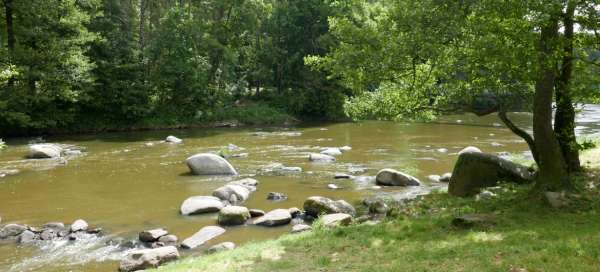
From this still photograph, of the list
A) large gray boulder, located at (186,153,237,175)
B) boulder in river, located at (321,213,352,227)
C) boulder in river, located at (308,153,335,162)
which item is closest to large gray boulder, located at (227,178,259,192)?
large gray boulder, located at (186,153,237,175)

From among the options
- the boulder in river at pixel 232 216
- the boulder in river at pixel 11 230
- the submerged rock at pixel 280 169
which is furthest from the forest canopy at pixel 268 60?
the boulder in river at pixel 11 230

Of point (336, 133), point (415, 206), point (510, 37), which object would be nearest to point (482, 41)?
point (510, 37)

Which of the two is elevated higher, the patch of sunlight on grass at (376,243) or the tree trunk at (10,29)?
the tree trunk at (10,29)

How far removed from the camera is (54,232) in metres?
12.9

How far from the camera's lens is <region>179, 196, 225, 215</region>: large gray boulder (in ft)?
47.6

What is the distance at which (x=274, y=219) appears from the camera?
1323cm

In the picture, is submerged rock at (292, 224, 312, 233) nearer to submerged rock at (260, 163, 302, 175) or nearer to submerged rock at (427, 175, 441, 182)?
submerged rock at (427, 175, 441, 182)

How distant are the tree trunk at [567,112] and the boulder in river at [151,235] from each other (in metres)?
9.23

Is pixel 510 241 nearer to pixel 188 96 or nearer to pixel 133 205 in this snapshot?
pixel 133 205

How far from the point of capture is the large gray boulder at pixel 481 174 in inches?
555

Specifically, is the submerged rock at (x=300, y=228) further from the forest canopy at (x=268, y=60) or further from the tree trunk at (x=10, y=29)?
the tree trunk at (x=10, y=29)

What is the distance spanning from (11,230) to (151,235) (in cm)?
371

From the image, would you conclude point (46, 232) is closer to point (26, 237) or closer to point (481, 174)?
point (26, 237)

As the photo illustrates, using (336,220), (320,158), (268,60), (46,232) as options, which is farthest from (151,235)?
(268,60)
